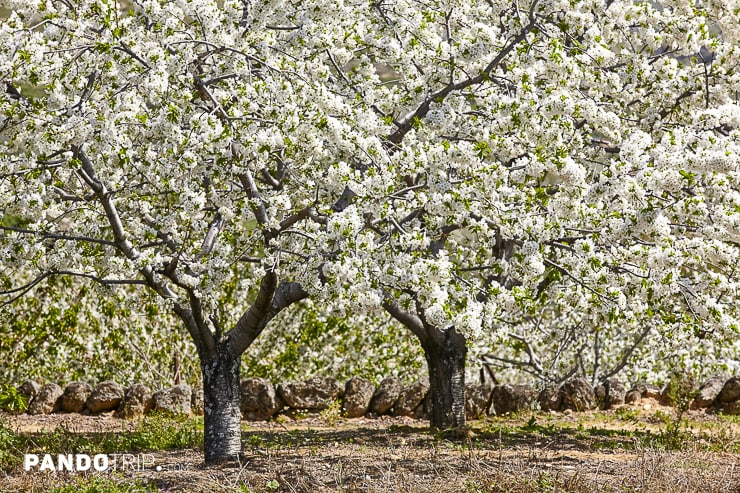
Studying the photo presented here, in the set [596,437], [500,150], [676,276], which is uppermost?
[500,150]

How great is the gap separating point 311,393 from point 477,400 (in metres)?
2.65

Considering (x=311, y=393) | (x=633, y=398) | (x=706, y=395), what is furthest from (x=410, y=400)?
(x=706, y=395)

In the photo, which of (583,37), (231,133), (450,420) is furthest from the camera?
(450,420)

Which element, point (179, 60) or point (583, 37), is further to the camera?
point (583, 37)

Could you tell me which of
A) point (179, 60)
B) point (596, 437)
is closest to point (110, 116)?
point (179, 60)

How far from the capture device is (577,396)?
12797 mm

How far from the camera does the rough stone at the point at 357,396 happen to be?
12.8m

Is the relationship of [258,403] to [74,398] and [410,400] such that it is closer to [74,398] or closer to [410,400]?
[410,400]

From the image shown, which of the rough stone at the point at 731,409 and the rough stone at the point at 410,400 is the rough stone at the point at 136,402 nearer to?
the rough stone at the point at 410,400

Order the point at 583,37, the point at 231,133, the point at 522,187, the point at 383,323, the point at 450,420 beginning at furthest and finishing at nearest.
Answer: the point at 383,323, the point at 450,420, the point at 583,37, the point at 522,187, the point at 231,133

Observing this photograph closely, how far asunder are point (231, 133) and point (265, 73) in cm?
119

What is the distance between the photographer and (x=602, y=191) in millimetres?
6570

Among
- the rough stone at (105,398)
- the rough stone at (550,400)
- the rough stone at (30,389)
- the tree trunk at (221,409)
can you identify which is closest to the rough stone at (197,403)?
the rough stone at (105,398)

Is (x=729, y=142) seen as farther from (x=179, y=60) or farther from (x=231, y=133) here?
(x=179, y=60)
